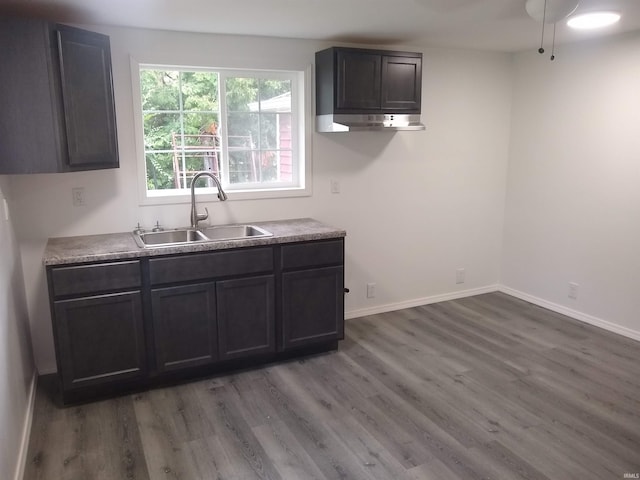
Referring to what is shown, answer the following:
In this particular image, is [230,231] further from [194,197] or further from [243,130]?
[243,130]

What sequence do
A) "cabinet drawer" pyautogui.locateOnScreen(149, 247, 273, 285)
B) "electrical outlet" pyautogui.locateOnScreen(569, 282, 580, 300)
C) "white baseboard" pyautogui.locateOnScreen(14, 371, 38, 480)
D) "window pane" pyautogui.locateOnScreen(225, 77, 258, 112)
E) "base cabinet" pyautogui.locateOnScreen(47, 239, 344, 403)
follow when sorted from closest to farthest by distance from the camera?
"white baseboard" pyautogui.locateOnScreen(14, 371, 38, 480), "base cabinet" pyautogui.locateOnScreen(47, 239, 344, 403), "cabinet drawer" pyautogui.locateOnScreen(149, 247, 273, 285), "window pane" pyautogui.locateOnScreen(225, 77, 258, 112), "electrical outlet" pyautogui.locateOnScreen(569, 282, 580, 300)

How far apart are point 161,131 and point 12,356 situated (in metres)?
1.72

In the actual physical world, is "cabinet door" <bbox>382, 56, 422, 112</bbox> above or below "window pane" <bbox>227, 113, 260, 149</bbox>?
above

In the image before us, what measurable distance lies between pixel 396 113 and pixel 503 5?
1.09 metres

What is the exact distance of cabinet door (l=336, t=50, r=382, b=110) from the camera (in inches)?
137

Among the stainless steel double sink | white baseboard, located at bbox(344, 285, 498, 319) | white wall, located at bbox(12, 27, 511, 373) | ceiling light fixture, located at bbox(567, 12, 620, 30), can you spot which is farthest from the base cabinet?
ceiling light fixture, located at bbox(567, 12, 620, 30)

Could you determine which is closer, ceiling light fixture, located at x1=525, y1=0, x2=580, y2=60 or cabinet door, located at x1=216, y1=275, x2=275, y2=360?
ceiling light fixture, located at x1=525, y1=0, x2=580, y2=60

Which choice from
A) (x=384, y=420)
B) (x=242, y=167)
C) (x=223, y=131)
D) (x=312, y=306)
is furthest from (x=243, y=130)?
(x=384, y=420)

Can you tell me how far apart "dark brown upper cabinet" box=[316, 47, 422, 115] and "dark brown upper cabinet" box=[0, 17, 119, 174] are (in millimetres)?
1493

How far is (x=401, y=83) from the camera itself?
3.68m

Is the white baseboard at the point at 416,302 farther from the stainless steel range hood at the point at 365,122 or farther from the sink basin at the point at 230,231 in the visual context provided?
the stainless steel range hood at the point at 365,122

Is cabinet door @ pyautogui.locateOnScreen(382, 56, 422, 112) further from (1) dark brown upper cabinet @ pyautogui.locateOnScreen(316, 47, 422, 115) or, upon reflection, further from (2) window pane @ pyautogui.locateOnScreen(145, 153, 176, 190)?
(2) window pane @ pyautogui.locateOnScreen(145, 153, 176, 190)

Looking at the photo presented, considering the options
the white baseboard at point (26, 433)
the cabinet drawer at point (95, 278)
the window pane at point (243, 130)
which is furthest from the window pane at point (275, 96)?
the white baseboard at point (26, 433)

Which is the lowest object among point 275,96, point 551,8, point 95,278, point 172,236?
point 95,278
